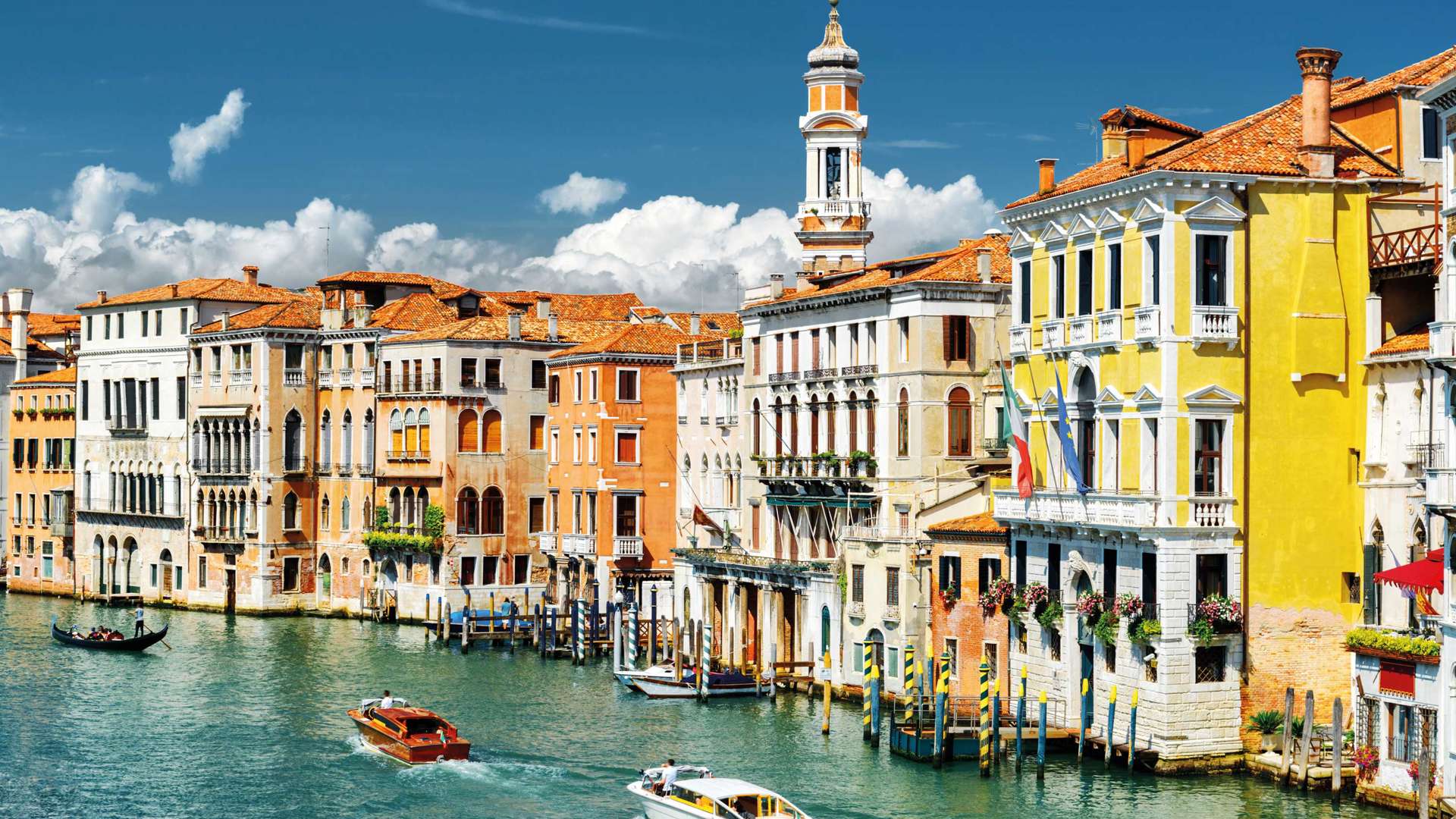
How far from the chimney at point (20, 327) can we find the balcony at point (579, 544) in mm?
31641

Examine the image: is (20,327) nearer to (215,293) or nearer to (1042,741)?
(215,293)

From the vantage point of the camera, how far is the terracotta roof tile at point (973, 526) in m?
43.6

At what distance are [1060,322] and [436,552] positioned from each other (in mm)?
33574

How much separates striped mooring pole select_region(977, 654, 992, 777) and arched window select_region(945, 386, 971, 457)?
8878mm

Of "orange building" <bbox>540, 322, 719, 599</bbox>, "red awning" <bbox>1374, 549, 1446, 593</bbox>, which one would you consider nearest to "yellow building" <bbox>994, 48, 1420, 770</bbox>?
"red awning" <bbox>1374, 549, 1446, 593</bbox>

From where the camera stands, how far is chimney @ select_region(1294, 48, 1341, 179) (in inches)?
1476

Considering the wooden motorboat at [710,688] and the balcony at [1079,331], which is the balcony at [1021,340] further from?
the wooden motorboat at [710,688]

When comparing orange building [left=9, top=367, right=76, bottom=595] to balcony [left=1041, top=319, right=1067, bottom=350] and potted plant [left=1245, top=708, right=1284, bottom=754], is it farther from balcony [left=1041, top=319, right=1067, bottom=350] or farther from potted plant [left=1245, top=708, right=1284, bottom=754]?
potted plant [left=1245, top=708, right=1284, bottom=754]

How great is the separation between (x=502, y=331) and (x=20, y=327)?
27.8 meters

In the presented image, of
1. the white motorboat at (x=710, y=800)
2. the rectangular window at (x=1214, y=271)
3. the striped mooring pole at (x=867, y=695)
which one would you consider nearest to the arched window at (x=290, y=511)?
the striped mooring pole at (x=867, y=695)

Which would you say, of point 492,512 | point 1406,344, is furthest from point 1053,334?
point 492,512

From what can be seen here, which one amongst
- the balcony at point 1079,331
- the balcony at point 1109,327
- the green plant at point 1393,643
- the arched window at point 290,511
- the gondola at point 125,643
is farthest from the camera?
the arched window at point 290,511

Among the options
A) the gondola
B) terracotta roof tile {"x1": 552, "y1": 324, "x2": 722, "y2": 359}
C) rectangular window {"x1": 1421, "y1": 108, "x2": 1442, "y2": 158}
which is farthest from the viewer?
terracotta roof tile {"x1": 552, "y1": 324, "x2": 722, "y2": 359}

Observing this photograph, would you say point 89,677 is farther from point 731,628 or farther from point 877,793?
point 877,793
